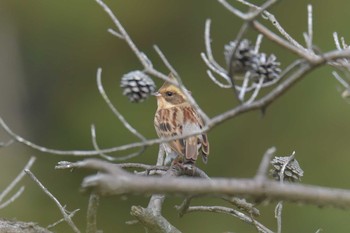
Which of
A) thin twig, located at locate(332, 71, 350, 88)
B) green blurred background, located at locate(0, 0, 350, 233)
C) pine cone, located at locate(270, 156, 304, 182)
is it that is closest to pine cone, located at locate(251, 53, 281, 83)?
thin twig, located at locate(332, 71, 350, 88)

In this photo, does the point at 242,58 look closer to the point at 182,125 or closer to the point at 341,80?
the point at 341,80

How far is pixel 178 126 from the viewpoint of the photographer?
5520 mm

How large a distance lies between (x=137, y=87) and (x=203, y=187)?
96cm

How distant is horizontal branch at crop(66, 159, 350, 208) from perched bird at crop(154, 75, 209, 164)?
205 centimetres

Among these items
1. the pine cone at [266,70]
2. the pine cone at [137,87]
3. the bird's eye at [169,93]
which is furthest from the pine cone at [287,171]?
the bird's eye at [169,93]

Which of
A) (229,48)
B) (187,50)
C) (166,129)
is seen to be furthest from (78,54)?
(229,48)

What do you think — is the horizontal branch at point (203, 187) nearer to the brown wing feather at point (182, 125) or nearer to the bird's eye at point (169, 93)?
the brown wing feather at point (182, 125)

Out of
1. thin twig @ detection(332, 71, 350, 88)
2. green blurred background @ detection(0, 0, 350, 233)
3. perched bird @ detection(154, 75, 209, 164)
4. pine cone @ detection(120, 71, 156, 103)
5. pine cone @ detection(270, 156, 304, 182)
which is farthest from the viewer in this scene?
green blurred background @ detection(0, 0, 350, 233)

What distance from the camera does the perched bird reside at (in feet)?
16.3

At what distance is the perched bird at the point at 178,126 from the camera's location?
195 inches

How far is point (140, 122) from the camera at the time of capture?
380 inches

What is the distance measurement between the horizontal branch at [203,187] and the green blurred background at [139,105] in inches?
233

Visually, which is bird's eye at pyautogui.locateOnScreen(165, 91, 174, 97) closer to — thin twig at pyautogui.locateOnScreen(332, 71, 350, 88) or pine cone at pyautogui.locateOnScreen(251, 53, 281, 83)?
thin twig at pyautogui.locateOnScreen(332, 71, 350, 88)

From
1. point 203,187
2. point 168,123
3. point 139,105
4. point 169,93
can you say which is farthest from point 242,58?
point 139,105
